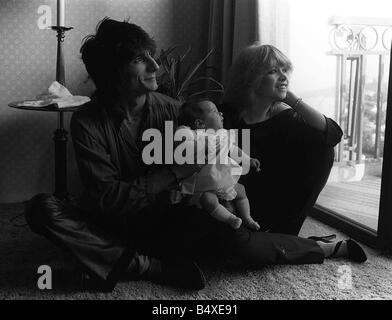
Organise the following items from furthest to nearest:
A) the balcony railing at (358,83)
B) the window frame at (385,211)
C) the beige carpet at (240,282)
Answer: the balcony railing at (358,83) < the window frame at (385,211) < the beige carpet at (240,282)

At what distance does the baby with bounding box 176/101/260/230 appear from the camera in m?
1.49

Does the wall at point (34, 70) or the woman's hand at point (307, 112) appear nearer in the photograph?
the woman's hand at point (307, 112)

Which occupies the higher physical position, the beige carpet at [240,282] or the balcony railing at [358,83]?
the balcony railing at [358,83]

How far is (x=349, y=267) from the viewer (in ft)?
5.64

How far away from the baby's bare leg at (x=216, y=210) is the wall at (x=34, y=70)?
148 centimetres

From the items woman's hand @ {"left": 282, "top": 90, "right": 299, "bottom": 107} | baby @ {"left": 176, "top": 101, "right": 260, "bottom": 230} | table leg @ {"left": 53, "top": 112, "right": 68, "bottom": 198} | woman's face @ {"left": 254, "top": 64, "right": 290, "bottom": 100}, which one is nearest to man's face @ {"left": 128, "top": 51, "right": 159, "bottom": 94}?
baby @ {"left": 176, "top": 101, "right": 260, "bottom": 230}

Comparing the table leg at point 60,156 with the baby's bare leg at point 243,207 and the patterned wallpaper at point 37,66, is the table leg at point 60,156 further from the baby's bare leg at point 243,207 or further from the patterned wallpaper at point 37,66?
the baby's bare leg at point 243,207

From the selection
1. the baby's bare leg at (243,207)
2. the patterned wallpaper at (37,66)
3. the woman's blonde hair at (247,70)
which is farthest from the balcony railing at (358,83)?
the baby's bare leg at (243,207)

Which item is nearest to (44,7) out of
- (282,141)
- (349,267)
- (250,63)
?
(250,63)

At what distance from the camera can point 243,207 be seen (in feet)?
5.36

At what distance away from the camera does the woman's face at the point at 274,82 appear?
5.34ft

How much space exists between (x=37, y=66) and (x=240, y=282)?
1.77 meters
